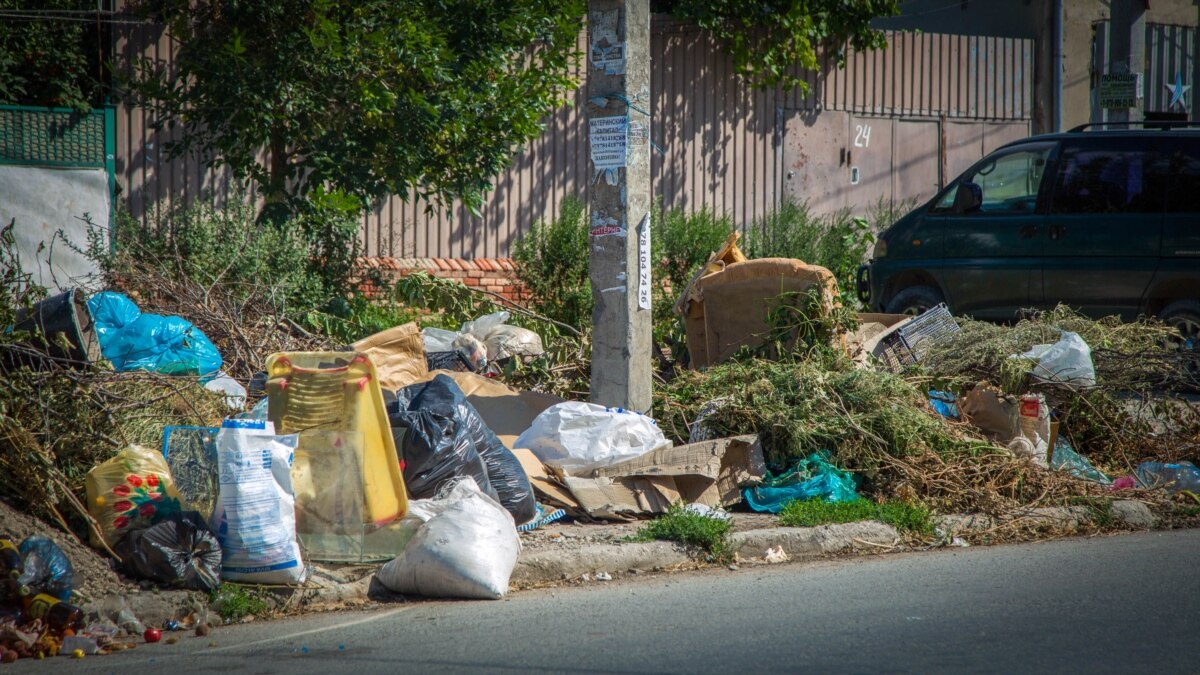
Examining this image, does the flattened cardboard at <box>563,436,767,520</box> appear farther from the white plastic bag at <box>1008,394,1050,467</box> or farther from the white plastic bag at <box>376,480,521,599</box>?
the white plastic bag at <box>1008,394,1050,467</box>

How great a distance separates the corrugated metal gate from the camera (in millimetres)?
12156

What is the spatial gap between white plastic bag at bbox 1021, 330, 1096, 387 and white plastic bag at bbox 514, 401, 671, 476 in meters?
2.74

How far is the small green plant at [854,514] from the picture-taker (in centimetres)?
580

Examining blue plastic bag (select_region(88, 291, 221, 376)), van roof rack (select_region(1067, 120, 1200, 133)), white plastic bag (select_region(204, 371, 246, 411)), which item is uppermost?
van roof rack (select_region(1067, 120, 1200, 133))

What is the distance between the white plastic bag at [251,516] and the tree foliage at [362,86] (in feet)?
14.9

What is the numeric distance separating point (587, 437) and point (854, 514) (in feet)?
4.84

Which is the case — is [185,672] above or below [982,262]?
below

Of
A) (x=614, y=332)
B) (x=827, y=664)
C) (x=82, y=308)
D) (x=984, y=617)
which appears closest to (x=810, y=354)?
(x=614, y=332)

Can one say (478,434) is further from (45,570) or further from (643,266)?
(45,570)

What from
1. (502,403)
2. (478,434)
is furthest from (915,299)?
(478,434)

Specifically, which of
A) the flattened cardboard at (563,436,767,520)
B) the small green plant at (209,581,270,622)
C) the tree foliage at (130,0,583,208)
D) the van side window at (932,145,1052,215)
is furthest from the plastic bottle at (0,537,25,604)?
the van side window at (932,145,1052,215)

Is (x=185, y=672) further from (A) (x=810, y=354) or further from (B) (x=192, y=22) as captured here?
(B) (x=192, y=22)

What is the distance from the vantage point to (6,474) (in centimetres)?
502

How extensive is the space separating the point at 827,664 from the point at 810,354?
3.58m
